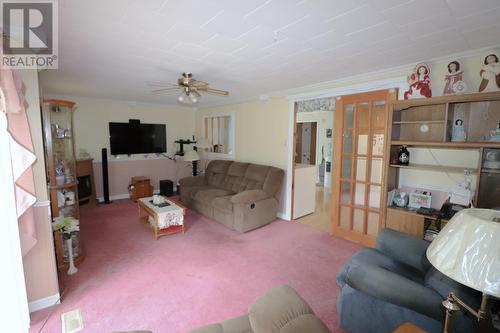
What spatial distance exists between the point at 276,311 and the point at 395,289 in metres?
0.83

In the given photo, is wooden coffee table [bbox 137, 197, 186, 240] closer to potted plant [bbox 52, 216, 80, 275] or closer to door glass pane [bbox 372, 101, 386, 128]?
potted plant [bbox 52, 216, 80, 275]

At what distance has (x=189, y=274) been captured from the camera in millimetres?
2625

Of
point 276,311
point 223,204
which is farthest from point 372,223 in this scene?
point 276,311

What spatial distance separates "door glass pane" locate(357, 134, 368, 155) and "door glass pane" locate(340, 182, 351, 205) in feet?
1.65

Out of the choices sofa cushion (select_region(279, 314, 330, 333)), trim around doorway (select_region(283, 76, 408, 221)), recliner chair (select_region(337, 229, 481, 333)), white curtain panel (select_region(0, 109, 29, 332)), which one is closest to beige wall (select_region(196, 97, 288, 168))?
trim around doorway (select_region(283, 76, 408, 221))

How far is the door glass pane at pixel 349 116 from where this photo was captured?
3420 millimetres

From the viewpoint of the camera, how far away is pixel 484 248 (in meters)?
0.80

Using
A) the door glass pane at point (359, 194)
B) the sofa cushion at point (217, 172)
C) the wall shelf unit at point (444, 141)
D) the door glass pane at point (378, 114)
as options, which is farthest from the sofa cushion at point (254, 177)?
the wall shelf unit at point (444, 141)

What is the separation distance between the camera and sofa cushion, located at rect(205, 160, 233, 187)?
509cm

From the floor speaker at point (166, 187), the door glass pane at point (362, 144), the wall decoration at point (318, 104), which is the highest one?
the wall decoration at point (318, 104)

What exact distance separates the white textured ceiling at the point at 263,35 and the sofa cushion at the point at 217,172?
2317 millimetres

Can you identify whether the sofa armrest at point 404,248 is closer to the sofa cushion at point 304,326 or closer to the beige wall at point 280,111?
the beige wall at point 280,111

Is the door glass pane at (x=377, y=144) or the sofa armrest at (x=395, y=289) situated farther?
the door glass pane at (x=377, y=144)

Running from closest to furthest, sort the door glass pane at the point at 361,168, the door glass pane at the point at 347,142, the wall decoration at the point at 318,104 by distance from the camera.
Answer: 1. the door glass pane at the point at 361,168
2. the door glass pane at the point at 347,142
3. the wall decoration at the point at 318,104
